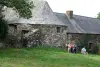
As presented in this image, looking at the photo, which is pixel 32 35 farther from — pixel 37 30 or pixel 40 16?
pixel 40 16

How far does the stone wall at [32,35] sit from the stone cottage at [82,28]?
17.5 ft

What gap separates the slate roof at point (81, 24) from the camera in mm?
53388

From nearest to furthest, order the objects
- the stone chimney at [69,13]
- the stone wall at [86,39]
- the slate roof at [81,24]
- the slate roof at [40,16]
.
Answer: the slate roof at [40,16] → the stone wall at [86,39] → the slate roof at [81,24] → the stone chimney at [69,13]

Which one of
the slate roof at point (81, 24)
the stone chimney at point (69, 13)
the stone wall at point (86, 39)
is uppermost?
the stone chimney at point (69, 13)

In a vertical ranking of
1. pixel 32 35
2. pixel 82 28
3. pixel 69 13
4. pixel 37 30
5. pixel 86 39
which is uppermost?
pixel 69 13

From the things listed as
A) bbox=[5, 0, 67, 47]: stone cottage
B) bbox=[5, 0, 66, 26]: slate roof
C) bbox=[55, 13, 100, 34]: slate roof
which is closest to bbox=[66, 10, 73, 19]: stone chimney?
bbox=[55, 13, 100, 34]: slate roof

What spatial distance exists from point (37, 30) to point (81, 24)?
15.2 meters

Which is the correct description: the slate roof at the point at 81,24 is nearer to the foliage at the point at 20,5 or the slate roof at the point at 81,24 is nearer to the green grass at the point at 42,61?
the foliage at the point at 20,5

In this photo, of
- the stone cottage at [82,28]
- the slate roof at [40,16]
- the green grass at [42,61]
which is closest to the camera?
the green grass at [42,61]

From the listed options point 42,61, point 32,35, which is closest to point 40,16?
point 32,35

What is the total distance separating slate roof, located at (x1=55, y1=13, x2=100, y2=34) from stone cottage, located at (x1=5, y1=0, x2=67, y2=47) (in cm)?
575

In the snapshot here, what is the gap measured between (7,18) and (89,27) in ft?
56.1

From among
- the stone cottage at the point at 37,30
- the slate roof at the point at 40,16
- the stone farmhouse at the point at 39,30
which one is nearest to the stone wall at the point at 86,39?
the stone farmhouse at the point at 39,30

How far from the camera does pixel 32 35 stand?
1705 inches
